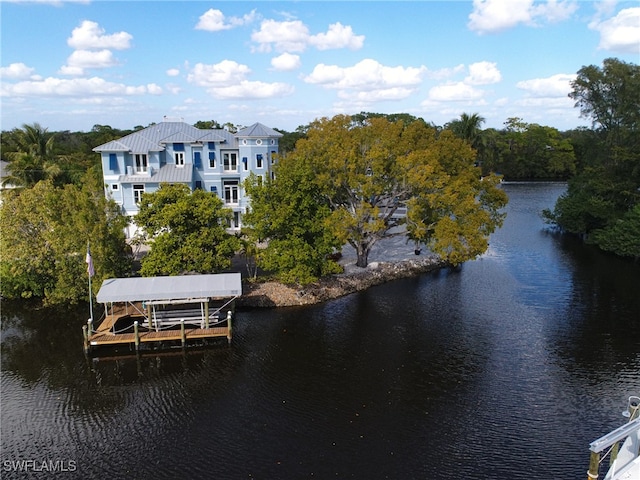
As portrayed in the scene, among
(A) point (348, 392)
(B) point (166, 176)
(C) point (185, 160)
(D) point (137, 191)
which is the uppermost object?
(C) point (185, 160)

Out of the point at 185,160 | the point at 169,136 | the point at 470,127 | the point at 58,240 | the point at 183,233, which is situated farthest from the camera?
the point at 470,127

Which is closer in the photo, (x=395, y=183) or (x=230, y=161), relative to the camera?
(x=395, y=183)

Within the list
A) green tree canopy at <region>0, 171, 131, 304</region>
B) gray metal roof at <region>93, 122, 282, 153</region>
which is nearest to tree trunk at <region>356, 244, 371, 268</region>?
gray metal roof at <region>93, 122, 282, 153</region>

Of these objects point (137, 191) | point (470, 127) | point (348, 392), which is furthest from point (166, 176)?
point (470, 127)

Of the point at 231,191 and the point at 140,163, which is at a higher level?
the point at 140,163

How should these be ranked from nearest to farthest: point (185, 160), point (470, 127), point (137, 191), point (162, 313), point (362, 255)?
point (162, 313) → point (362, 255) → point (137, 191) → point (185, 160) → point (470, 127)

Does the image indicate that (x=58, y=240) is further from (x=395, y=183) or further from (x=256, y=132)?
(x=395, y=183)

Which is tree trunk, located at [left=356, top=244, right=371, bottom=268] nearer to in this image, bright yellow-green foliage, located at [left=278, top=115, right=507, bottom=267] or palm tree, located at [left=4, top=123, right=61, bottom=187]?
bright yellow-green foliage, located at [left=278, top=115, right=507, bottom=267]

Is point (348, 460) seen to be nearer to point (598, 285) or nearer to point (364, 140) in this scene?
point (364, 140)
